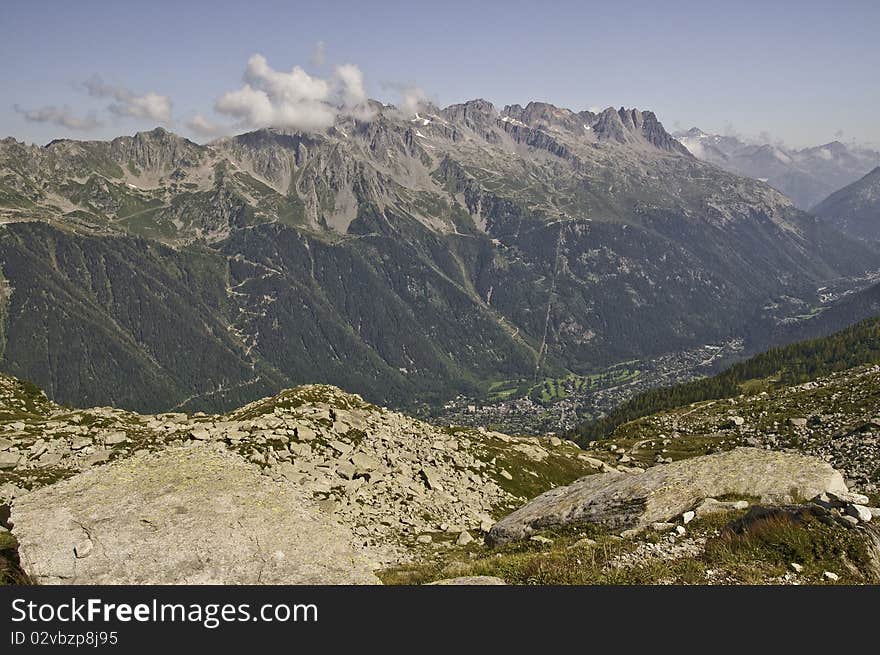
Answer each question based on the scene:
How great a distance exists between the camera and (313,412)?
6300 centimetres

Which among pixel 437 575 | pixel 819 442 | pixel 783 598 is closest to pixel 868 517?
pixel 783 598

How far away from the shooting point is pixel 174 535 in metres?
24.2

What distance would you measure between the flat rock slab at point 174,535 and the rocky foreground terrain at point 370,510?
79 mm

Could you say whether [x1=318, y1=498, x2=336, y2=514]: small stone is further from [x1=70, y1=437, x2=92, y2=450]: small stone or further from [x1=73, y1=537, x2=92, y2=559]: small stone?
[x1=70, y1=437, x2=92, y2=450]: small stone

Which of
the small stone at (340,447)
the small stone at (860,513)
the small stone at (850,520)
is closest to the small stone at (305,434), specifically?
the small stone at (340,447)

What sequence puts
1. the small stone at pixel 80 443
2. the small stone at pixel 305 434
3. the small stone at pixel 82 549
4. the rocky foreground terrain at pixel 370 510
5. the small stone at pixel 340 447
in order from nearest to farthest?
the rocky foreground terrain at pixel 370 510
the small stone at pixel 82 549
the small stone at pixel 305 434
the small stone at pixel 80 443
the small stone at pixel 340 447

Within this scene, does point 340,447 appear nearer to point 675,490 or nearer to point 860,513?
point 675,490

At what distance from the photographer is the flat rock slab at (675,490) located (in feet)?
96.6

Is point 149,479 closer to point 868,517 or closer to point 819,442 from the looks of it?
point 868,517

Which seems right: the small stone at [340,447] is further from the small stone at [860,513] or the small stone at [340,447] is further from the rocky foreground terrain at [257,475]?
the small stone at [860,513]

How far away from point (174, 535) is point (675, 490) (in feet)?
81.6

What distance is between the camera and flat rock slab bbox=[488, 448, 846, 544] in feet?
96.6

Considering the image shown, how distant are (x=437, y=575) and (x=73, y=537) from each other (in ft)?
49.9

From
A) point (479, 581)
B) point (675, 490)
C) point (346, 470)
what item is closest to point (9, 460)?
point (346, 470)
